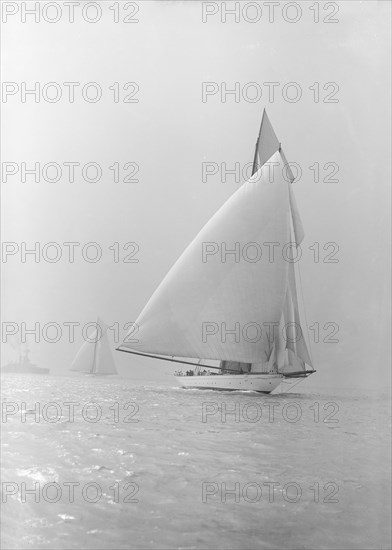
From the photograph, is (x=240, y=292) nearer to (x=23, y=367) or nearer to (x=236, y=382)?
(x=23, y=367)

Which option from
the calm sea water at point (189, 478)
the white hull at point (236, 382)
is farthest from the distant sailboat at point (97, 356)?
the white hull at point (236, 382)

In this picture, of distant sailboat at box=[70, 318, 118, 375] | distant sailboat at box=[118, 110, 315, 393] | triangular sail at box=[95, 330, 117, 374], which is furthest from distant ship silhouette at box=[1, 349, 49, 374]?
distant sailboat at box=[118, 110, 315, 393]

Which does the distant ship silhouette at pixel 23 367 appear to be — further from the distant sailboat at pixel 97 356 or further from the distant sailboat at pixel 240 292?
the distant sailboat at pixel 240 292

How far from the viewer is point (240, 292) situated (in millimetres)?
6164

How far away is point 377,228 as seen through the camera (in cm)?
401

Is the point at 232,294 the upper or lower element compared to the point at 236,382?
upper

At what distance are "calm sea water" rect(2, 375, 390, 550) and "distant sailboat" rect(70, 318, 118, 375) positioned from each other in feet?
0.64

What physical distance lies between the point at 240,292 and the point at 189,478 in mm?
2900

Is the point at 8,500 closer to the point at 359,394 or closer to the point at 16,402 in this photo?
the point at 16,402

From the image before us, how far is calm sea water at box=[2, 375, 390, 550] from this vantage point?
2.95m

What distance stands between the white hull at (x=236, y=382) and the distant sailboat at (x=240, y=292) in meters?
0.61

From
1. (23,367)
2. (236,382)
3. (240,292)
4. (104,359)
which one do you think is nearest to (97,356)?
(104,359)

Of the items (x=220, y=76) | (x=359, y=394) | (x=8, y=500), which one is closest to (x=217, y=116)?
(x=220, y=76)

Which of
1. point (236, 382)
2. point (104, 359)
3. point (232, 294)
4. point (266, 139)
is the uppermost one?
point (266, 139)
